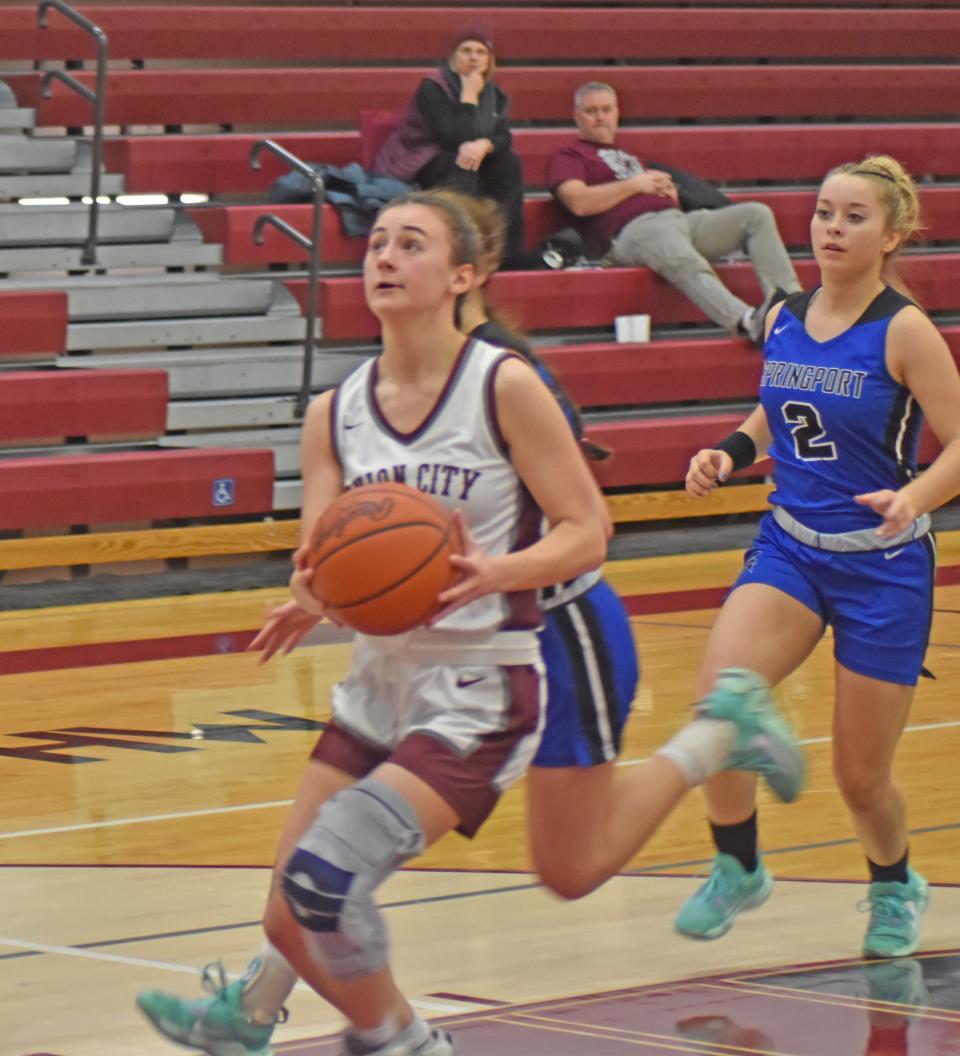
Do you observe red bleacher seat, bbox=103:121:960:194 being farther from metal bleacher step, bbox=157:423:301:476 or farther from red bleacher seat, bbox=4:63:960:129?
metal bleacher step, bbox=157:423:301:476

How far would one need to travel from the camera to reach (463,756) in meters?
2.97

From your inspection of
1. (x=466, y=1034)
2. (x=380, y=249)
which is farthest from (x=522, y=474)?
(x=466, y=1034)

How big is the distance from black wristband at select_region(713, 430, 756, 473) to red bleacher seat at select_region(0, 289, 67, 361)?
228 inches

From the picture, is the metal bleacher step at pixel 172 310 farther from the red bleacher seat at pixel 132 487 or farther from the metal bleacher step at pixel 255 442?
the red bleacher seat at pixel 132 487

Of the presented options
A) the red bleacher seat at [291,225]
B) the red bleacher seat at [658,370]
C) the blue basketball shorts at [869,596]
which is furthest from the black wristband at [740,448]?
the red bleacher seat at [291,225]

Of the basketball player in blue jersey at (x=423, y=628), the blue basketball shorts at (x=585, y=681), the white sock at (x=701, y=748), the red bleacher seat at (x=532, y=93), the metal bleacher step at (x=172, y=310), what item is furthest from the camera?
the red bleacher seat at (x=532, y=93)

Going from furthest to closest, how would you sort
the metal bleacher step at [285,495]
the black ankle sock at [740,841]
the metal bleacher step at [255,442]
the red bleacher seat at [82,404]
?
the metal bleacher step at [255,442]
the metal bleacher step at [285,495]
the red bleacher seat at [82,404]
the black ankle sock at [740,841]

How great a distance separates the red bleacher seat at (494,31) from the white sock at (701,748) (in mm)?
7979

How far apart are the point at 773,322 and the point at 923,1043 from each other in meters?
1.54

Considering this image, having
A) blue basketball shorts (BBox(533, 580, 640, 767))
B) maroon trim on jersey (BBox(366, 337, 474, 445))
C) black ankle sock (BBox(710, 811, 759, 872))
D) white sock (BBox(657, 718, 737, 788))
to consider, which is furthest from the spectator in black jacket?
maroon trim on jersey (BBox(366, 337, 474, 445))

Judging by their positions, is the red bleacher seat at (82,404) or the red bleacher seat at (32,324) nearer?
the red bleacher seat at (82,404)

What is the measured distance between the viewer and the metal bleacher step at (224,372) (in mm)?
9586

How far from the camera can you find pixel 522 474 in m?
3.09

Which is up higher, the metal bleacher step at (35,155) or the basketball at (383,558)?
the metal bleacher step at (35,155)
